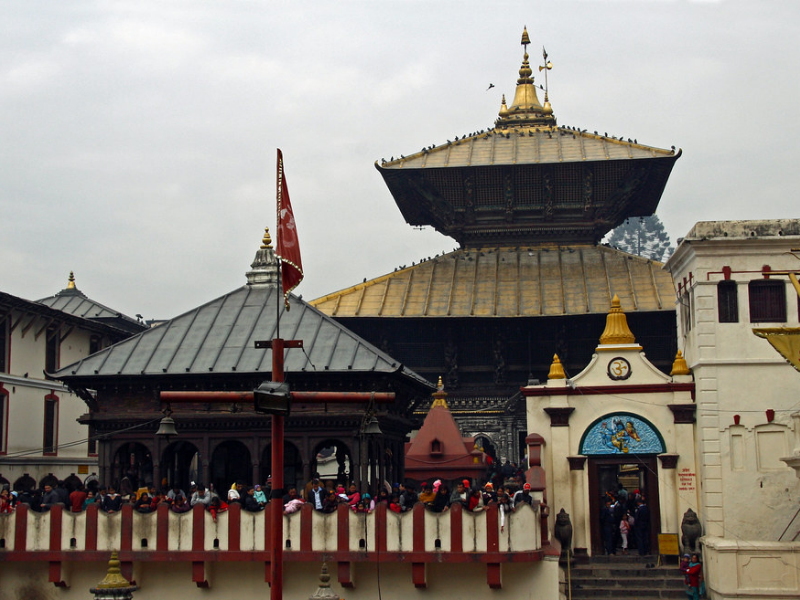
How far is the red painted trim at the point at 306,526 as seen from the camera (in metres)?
27.4

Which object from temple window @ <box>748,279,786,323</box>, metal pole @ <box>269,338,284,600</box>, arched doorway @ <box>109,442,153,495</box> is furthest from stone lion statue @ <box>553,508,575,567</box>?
metal pole @ <box>269,338,284,600</box>

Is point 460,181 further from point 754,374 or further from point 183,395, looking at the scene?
point 183,395

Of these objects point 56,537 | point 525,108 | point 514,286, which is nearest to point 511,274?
point 514,286

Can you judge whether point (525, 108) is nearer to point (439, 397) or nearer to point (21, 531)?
point (439, 397)

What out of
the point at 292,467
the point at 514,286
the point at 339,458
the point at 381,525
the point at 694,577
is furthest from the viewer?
the point at 514,286

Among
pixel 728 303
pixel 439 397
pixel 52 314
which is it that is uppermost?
pixel 52 314

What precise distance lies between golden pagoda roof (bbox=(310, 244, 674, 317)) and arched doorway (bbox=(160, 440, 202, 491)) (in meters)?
10.2

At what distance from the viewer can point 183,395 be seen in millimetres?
17516

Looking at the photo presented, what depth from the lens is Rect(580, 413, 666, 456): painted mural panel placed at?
32.0 m

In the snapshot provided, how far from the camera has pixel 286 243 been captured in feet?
60.6

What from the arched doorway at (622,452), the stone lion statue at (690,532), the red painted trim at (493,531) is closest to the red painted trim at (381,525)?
the red painted trim at (493,531)

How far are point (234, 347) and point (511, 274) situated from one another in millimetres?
15971

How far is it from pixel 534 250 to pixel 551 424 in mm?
15610

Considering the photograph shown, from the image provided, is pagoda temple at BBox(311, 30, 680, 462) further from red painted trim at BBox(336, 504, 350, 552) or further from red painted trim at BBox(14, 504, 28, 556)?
red painted trim at BBox(14, 504, 28, 556)
